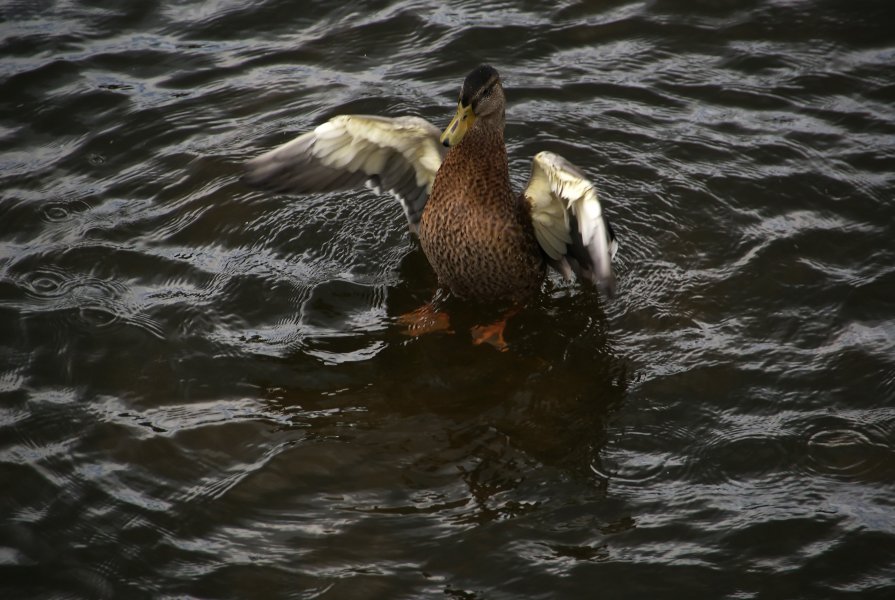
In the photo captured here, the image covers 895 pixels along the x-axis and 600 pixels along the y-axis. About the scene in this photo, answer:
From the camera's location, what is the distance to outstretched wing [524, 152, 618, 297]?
4.61m

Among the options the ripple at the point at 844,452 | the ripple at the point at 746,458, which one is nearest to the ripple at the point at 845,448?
the ripple at the point at 844,452

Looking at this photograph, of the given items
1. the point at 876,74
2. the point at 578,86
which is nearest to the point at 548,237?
the point at 578,86

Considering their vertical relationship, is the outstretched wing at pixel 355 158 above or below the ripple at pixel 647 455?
above

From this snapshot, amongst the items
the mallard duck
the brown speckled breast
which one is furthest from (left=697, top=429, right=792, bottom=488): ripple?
the brown speckled breast

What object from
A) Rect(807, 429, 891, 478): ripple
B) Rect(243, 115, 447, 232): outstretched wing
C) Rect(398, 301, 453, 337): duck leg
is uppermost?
Rect(243, 115, 447, 232): outstretched wing

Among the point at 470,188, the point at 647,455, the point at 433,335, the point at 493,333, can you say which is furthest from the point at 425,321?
the point at 647,455

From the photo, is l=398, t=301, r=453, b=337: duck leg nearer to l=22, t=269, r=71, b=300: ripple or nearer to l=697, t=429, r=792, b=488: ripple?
l=697, t=429, r=792, b=488: ripple

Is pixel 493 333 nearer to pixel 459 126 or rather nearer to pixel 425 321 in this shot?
pixel 425 321

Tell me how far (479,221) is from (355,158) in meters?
0.96

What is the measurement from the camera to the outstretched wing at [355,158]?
5.69m

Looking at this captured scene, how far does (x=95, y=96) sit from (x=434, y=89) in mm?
2615

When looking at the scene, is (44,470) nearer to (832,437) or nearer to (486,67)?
(486,67)

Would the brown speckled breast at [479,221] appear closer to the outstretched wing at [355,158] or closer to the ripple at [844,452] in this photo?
the outstretched wing at [355,158]

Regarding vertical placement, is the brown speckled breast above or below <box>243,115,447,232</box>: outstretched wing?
below
